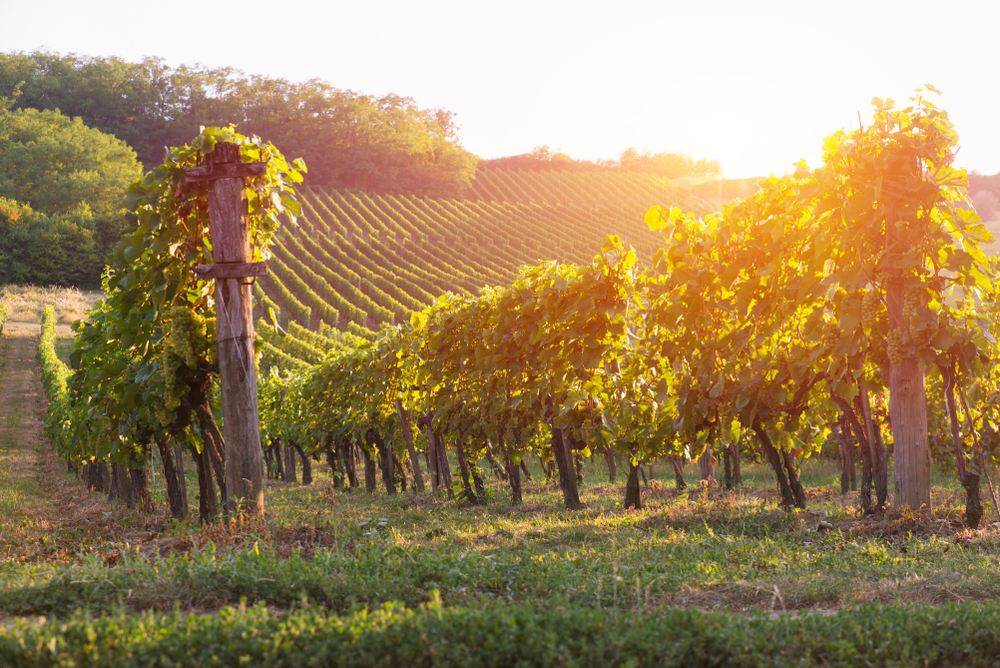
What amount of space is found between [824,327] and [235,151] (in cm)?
549

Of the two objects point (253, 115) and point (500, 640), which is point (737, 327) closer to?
point (500, 640)

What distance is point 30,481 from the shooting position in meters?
15.8

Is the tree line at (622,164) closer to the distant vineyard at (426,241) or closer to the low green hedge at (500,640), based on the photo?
the distant vineyard at (426,241)

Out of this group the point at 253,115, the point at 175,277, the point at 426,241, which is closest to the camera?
the point at 175,277

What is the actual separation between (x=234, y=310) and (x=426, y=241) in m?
60.3

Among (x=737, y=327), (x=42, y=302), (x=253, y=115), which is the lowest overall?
(x=737, y=327)

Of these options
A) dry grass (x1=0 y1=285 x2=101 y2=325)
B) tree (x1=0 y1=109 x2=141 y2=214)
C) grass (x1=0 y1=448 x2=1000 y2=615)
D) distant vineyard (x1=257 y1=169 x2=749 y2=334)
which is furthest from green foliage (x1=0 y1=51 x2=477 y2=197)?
grass (x1=0 y1=448 x2=1000 y2=615)

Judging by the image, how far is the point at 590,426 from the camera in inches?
374

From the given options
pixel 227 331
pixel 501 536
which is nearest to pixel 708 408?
pixel 501 536

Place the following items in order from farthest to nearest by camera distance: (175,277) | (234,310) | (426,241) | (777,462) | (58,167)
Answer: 1. (58,167)
2. (426,241)
3. (777,462)
4. (175,277)
5. (234,310)

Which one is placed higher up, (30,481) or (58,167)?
(58,167)

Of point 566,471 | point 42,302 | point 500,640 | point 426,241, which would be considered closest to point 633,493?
point 566,471

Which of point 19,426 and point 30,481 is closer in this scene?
point 30,481

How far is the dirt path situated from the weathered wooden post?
1.45 meters
